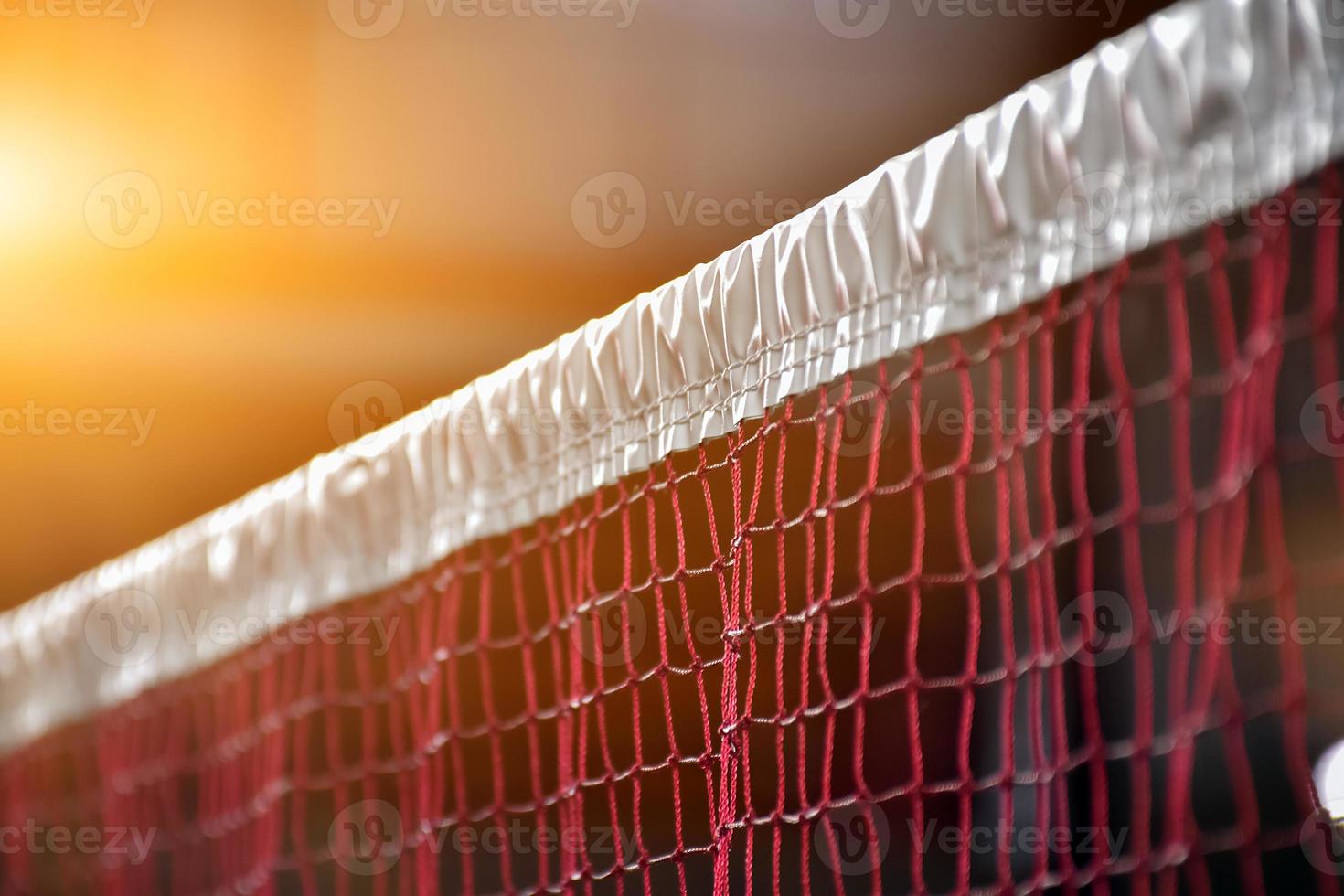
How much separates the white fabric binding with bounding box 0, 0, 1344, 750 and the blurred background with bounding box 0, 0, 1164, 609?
1.93 meters

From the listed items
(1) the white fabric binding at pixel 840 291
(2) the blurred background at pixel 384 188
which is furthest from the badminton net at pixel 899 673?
(1) the white fabric binding at pixel 840 291

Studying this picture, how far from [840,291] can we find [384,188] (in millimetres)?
2491

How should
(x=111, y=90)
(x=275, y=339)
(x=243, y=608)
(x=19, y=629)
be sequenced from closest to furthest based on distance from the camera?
1. (x=243, y=608)
2. (x=19, y=629)
3. (x=111, y=90)
4. (x=275, y=339)

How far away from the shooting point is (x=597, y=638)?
39.2 inches

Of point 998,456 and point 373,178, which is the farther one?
point 373,178

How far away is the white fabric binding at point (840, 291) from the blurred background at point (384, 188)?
1.93m

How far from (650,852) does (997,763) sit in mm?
841

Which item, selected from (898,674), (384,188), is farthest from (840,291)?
(898,674)

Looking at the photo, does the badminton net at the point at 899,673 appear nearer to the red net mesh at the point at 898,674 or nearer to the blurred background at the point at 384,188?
the red net mesh at the point at 898,674

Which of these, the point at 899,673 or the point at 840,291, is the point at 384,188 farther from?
the point at 840,291

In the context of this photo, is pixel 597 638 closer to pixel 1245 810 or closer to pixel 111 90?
pixel 1245 810

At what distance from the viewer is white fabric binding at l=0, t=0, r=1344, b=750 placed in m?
0.59

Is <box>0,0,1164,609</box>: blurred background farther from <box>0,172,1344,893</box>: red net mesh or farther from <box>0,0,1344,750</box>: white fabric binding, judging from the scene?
<box>0,0,1344,750</box>: white fabric binding

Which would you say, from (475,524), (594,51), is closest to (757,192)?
(594,51)
